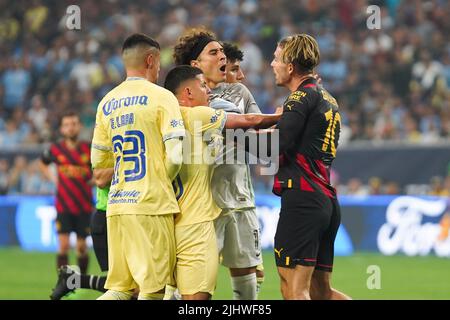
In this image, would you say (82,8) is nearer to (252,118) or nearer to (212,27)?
(212,27)

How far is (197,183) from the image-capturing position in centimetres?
716

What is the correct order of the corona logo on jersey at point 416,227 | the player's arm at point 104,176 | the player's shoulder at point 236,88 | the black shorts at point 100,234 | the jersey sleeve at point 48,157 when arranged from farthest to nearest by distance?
the corona logo on jersey at point 416,227
the jersey sleeve at point 48,157
the black shorts at point 100,234
the player's shoulder at point 236,88
the player's arm at point 104,176

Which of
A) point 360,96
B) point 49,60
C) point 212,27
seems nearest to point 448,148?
point 360,96

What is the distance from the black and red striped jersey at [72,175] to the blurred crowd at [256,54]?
5.49 meters

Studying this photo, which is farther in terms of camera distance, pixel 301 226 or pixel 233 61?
pixel 233 61

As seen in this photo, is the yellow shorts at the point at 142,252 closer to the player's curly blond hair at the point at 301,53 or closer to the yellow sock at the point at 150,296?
the yellow sock at the point at 150,296

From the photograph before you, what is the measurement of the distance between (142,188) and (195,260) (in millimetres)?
681

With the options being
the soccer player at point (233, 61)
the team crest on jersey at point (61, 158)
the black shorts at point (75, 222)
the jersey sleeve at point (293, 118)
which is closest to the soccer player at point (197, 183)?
the jersey sleeve at point (293, 118)

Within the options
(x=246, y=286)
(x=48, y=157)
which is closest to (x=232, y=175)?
(x=246, y=286)

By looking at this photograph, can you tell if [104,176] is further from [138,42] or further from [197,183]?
[138,42]

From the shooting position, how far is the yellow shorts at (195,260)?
6.91 m

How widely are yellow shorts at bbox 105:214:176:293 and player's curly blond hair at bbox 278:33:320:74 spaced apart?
1540mm

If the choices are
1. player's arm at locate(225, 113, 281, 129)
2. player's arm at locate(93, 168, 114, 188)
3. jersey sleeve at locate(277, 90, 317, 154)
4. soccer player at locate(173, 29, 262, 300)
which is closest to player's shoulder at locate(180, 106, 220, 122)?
player's arm at locate(225, 113, 281, 129)

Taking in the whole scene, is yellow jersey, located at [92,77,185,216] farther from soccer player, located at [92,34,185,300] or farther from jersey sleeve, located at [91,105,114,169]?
jersey sleeve, located at [91,105,114,169]
